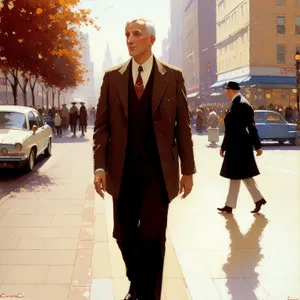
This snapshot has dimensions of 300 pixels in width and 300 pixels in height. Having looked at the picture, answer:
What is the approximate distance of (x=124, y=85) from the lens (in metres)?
3.47

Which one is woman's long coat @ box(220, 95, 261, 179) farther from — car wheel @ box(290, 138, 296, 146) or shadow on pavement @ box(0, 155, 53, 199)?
car wheel @ box(290, 138, 296, 146)

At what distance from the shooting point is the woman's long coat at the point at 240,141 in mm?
6707

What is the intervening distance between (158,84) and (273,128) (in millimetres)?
17810

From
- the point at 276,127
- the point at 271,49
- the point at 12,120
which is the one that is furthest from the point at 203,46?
the point at 12,120

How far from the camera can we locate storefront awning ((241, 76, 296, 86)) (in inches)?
1598

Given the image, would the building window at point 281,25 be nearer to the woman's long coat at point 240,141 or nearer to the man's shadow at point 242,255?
the woman's long coat at point 240,141

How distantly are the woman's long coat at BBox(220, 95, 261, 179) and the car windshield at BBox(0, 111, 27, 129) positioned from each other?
23.0 ft

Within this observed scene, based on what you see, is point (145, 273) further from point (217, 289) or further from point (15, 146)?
point (15, 146)

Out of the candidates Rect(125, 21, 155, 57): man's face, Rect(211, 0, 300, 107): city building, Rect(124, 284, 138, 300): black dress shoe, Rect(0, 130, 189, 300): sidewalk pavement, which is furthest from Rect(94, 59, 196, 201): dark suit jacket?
Rect(211, 0, 300, 107): city building

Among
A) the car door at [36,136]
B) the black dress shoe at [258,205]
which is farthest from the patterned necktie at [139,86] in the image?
the car door at [36,136]

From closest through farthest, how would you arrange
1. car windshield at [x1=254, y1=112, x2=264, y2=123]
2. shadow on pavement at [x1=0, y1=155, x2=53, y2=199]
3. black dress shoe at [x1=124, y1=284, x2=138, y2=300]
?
1. black dress shoe at [x1=124, y1=284, x2=138, y2=300]
2. shadow on pavement at [x1=0, y1=155, x2=53, y2=199]
3. car windshield at [x1=254, y1=112, x2=264, y2=123]

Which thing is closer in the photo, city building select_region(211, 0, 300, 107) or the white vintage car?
the white vintage car

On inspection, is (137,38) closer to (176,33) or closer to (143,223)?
(143,223)

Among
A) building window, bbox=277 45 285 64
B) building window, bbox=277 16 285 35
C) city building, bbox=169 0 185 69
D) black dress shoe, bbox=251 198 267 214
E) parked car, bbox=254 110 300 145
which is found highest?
city building, bbox=169 0 185 69
